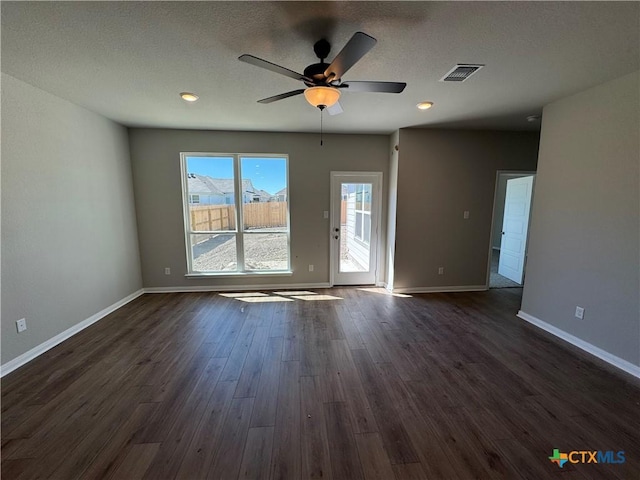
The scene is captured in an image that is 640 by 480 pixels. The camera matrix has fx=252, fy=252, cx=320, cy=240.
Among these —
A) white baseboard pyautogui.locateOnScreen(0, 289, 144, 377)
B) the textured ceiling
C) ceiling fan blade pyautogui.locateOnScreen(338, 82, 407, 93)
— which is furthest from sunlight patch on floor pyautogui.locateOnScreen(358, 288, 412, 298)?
white baseboard pyautogui.locateOnScreen(0, 289, 144, 377)

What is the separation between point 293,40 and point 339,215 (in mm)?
2917

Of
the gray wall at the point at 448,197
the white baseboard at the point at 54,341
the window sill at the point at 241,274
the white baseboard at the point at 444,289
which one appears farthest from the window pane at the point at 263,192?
the white baseboard at the point at 444,289

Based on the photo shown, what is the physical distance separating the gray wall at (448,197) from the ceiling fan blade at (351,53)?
2690 mm

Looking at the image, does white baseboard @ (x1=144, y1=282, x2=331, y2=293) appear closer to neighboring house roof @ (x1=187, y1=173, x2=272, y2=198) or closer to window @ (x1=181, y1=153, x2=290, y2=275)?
window @ (x1=181, y1=153, x2=290, y2=275)

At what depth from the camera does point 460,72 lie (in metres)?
2.23

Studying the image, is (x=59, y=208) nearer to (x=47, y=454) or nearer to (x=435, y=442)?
(x=47, y=454)

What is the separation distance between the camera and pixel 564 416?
6.00ft

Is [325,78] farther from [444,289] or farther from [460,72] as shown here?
[444,289]

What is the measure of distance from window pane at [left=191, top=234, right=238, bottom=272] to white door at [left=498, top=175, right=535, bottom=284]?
5353 millimetres

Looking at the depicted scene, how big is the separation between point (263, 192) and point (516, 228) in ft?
16.3

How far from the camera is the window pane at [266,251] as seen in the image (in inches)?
178

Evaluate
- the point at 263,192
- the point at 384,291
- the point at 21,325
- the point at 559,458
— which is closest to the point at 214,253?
the point at 263,192

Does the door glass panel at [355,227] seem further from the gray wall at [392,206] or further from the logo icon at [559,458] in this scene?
the logo icon at [559,458]

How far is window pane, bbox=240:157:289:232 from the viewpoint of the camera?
172 inches
